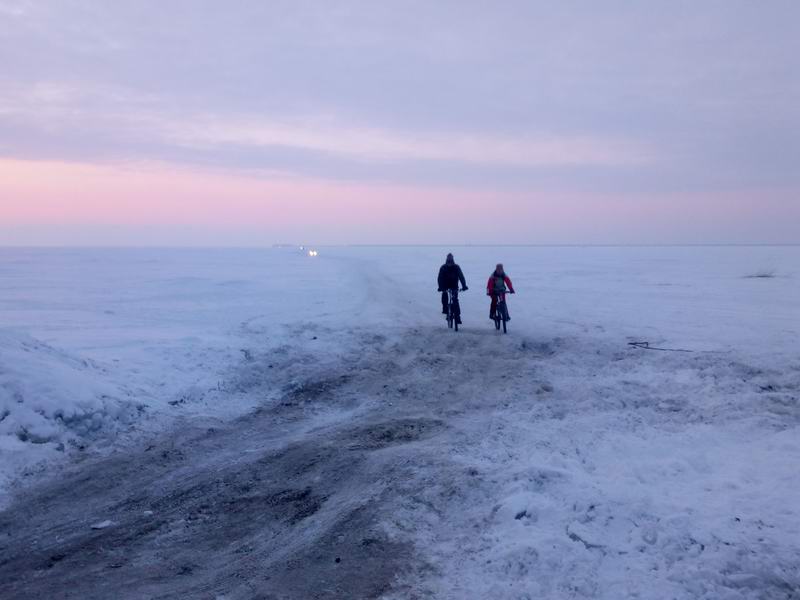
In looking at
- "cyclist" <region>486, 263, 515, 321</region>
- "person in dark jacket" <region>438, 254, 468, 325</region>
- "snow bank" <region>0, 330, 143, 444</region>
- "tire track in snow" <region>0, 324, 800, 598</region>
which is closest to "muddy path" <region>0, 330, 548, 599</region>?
"tire track in snow" <region>0, 324, 800, 598</region>

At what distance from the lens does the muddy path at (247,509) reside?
490 cm

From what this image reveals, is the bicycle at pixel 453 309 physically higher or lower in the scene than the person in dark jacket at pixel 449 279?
lower

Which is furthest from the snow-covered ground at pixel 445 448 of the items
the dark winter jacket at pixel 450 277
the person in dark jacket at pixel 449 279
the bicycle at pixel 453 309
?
the dark winter jacket at pixel 450 277

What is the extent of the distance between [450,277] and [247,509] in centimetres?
1145

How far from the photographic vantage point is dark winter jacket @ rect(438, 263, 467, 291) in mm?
16750

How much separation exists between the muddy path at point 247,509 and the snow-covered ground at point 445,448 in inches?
1.4

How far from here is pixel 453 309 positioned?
634 inches

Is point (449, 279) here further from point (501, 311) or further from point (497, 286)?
point (501, 311)

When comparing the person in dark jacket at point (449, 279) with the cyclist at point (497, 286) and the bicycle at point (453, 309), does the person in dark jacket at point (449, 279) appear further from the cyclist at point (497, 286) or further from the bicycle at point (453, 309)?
the cyclist at point (497, 286)

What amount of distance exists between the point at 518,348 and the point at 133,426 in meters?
8.26

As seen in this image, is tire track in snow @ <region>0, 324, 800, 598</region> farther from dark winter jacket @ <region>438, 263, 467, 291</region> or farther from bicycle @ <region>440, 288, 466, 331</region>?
dark winter jacket @ <region>438, 263, 467, 291</region>

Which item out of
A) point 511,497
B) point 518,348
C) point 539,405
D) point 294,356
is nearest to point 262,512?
point 511,497

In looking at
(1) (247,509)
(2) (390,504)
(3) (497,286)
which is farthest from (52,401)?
(3) (497,286)

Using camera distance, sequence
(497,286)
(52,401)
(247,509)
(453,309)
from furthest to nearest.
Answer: (453,309)
(497,286)
(52,401)
(247,509)
